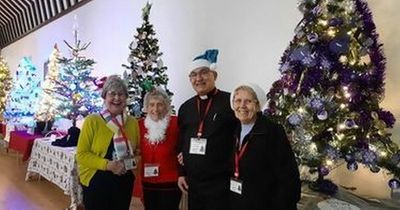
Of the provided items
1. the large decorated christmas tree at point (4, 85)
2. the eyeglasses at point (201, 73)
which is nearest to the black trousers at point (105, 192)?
the eyeglasses at point (201, 73)

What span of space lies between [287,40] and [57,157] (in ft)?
11.2

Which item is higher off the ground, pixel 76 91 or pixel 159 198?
pixel 76 91

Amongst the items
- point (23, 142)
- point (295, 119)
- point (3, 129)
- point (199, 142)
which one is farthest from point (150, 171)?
point (3, 129)

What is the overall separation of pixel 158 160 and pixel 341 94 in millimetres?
1353

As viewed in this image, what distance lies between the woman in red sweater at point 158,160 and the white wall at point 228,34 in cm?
166

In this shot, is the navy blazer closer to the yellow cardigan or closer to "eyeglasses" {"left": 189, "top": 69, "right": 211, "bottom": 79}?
"eyeglasses" {"left": 189, "top": 69, "right": 211, "bottom": 79}

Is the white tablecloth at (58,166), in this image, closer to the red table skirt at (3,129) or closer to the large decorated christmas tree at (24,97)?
the large decorated christmas tree at (24,97)

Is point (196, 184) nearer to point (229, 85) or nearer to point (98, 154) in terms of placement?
point (98, 154)

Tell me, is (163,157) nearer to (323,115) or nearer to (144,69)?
(323,115)

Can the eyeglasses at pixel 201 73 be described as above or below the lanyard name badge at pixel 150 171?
above

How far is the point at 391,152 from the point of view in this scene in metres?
2.60

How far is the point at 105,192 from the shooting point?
261 cm

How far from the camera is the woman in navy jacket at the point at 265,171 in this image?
2.03 m

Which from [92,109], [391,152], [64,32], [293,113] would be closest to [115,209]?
[293,113]
